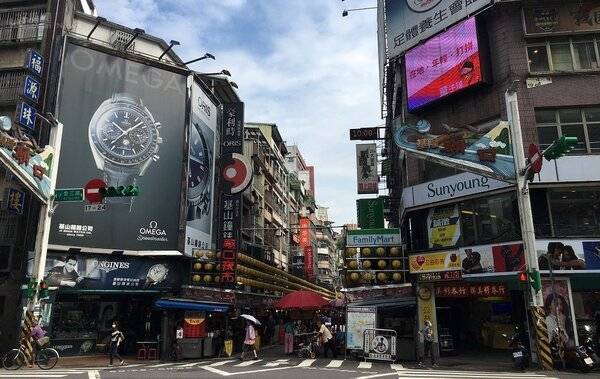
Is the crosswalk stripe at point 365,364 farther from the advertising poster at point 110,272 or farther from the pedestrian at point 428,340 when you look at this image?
the advertising poster at point 110,272

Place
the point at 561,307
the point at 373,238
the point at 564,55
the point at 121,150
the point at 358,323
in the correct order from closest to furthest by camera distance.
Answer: the point at 561,307 → the point at 358,323 → the point at 564,55 → the point at 373,238 → the point at 121,150

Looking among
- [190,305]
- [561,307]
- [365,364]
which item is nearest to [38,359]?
[190,305]

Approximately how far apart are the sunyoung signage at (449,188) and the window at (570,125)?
9.06 feet

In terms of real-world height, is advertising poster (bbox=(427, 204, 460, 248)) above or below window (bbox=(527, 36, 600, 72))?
below

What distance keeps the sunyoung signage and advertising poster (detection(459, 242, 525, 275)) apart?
252 cm

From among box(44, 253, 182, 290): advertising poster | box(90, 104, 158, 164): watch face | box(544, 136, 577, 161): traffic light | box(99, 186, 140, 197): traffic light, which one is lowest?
box(44, 253, 182, 290): advertising poster

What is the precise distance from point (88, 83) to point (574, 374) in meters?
25.3

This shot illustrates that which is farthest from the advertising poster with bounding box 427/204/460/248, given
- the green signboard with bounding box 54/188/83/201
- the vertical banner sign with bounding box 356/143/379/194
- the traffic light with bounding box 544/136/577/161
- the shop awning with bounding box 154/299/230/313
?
the green signboard with bounding box 54/188/83/201

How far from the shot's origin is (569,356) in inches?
653

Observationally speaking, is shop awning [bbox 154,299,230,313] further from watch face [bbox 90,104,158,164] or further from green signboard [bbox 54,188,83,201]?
watch face [bbox 90,104,158,164]

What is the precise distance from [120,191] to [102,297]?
37.8 ft

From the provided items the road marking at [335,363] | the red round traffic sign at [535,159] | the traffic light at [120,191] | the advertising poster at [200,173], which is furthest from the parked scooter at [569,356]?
the advertising poster at [200,173]

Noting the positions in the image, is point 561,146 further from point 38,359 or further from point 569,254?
point 38,359

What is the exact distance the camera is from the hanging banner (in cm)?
1798
